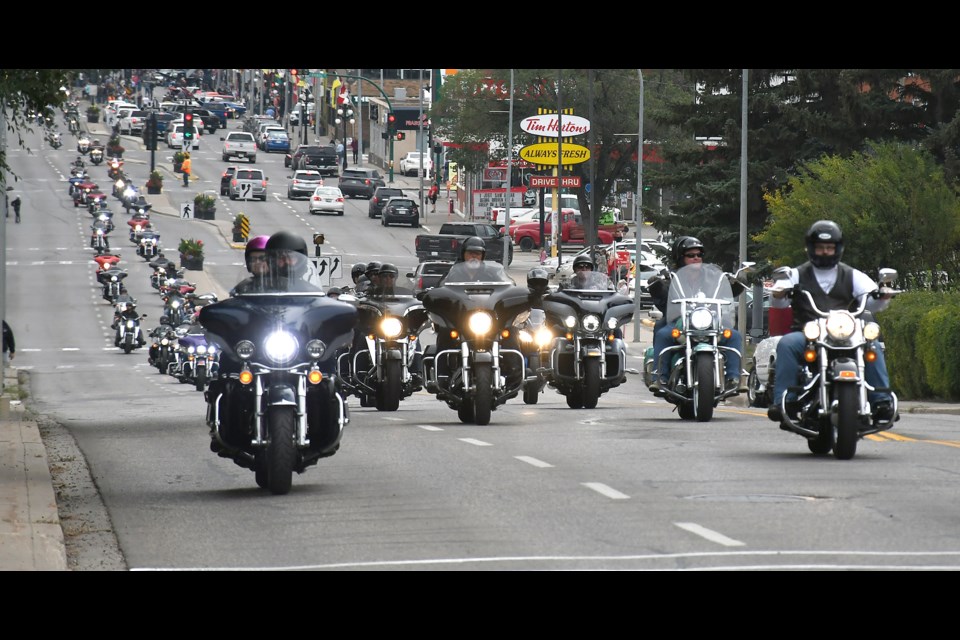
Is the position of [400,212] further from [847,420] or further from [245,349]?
[245,349]

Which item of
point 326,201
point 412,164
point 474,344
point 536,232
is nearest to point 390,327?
point 474,344

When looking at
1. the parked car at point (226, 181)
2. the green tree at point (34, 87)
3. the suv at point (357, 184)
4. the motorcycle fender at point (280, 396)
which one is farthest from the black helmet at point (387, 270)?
the suv at point (357, 184)

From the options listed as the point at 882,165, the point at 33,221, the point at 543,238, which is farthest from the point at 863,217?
the point at 33,221

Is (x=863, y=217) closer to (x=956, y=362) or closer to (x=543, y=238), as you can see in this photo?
(x=956, y=362)

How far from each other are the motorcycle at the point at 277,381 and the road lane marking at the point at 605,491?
1835 millimetres

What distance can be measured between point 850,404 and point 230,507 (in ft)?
16.1

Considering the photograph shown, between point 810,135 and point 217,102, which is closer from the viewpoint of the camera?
point 810,135

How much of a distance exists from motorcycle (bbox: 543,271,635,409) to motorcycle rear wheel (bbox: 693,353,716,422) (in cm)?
336

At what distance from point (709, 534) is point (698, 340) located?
8789 mm

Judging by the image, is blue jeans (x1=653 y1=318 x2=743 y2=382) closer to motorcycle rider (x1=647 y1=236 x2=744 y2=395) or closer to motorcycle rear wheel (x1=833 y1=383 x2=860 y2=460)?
motorcycle rider (x1=647 y1=236 x2=744 y2=395)

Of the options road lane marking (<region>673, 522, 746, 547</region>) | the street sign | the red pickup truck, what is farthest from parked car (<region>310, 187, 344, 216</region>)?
road lane marking (<region>673, 522, 746, 547</region>)

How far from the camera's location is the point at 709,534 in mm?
11570
